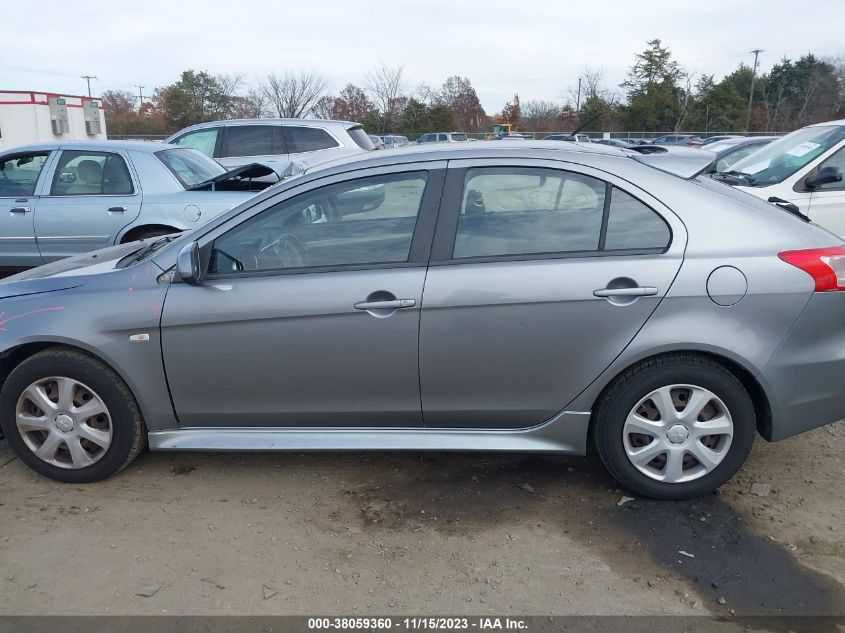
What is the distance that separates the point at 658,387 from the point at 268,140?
A: 8.82 m

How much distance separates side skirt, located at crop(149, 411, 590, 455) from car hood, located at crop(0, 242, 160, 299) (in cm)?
90

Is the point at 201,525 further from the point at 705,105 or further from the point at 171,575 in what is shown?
the point at 705,105

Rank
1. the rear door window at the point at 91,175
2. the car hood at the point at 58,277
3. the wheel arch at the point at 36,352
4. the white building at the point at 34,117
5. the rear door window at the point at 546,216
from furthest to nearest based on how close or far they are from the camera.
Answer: the white building at the point at 34,117
the rear door window at the point at 91,175
the car hood at the point at 58,277
the wheel arch at the point at 36,352
the rear door window at the point at 546,216

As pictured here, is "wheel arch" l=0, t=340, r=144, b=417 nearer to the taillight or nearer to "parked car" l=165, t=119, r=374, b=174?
the taillight

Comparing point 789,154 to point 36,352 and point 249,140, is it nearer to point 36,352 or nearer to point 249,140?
point 36,352

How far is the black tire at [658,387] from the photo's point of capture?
324 centimetres

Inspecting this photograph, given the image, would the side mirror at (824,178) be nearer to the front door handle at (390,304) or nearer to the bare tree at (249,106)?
the front door handle at (390,304)

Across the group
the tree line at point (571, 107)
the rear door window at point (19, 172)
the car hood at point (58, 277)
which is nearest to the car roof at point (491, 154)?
the car hood at point (58, 277)

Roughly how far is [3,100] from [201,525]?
47.1 metres

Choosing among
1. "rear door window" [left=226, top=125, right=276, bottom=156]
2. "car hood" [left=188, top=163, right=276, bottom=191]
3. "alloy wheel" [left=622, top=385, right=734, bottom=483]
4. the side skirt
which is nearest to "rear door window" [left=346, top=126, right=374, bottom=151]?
"rear door window" [left=226, top=125, right=276, bottom=156]

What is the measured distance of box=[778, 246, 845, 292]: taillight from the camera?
3.20 meters

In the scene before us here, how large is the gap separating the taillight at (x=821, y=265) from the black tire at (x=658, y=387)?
0.57 m

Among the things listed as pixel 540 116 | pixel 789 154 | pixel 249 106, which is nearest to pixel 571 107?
pixel 540 116

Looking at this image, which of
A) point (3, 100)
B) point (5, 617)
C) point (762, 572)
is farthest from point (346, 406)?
point (3, 100)
